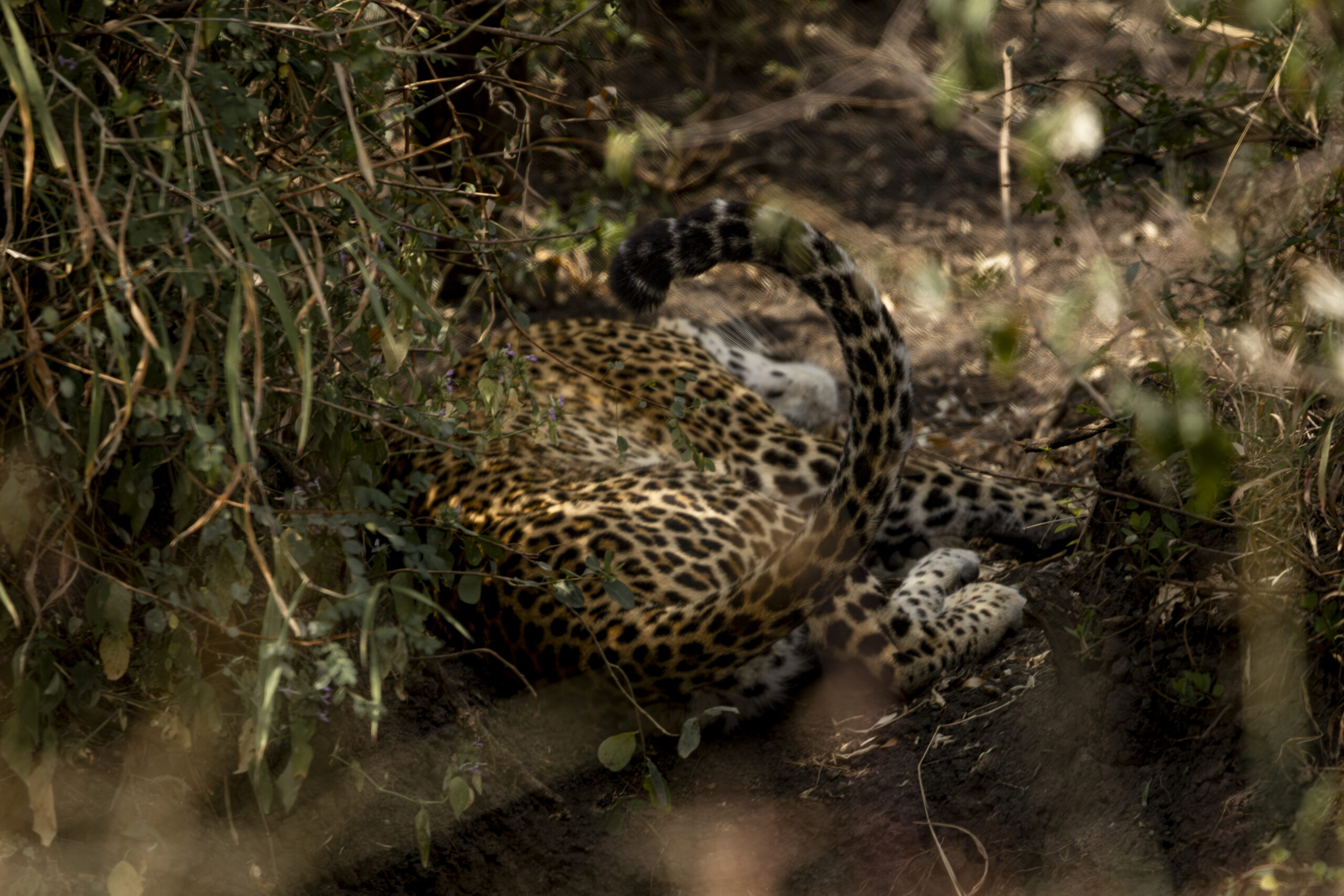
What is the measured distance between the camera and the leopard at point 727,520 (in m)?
3.03

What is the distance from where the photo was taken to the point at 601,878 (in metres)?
3.11

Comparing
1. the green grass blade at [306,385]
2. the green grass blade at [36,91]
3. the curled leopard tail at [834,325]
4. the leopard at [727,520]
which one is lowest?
the leopard at [727,520]

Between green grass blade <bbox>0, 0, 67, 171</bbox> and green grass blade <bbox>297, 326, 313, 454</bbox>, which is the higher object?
green grass blade <bbox>0, 0, 67, 171</bbox>

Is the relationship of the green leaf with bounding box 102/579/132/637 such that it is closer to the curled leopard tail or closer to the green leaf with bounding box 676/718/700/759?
the green leaf with bounding box 676/718/700/759

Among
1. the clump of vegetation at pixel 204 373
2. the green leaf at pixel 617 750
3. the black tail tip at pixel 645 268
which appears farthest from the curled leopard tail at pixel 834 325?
the green leaf at pixel 617 750

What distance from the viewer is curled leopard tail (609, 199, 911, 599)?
3000 mm

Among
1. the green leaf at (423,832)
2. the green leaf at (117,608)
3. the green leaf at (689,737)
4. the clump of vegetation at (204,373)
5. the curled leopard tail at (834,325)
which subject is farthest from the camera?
the curled leopard tail at (834,325)

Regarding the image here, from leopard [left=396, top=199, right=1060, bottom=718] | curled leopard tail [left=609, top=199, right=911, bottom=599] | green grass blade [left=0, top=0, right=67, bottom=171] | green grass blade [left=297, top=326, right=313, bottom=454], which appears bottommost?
leopard [left=396, top=199, right=1060, bottom=718]

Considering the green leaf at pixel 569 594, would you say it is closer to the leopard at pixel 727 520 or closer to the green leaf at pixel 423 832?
the leopard at pixel 727 520

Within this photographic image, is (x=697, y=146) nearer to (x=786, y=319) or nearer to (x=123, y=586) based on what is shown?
(x=786, y=319)

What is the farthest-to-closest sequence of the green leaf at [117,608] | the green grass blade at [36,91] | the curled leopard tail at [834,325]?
the curled leopard tail at [834,325], the green leaf at [117,608], the green grass blade at [36,91]

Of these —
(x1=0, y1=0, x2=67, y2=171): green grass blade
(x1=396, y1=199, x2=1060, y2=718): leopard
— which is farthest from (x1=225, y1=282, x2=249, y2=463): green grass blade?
(x1=396, y1=199, x2=1060, y2=718): leopard

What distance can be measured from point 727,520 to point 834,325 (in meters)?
0.84

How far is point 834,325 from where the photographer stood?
3.11 meters
